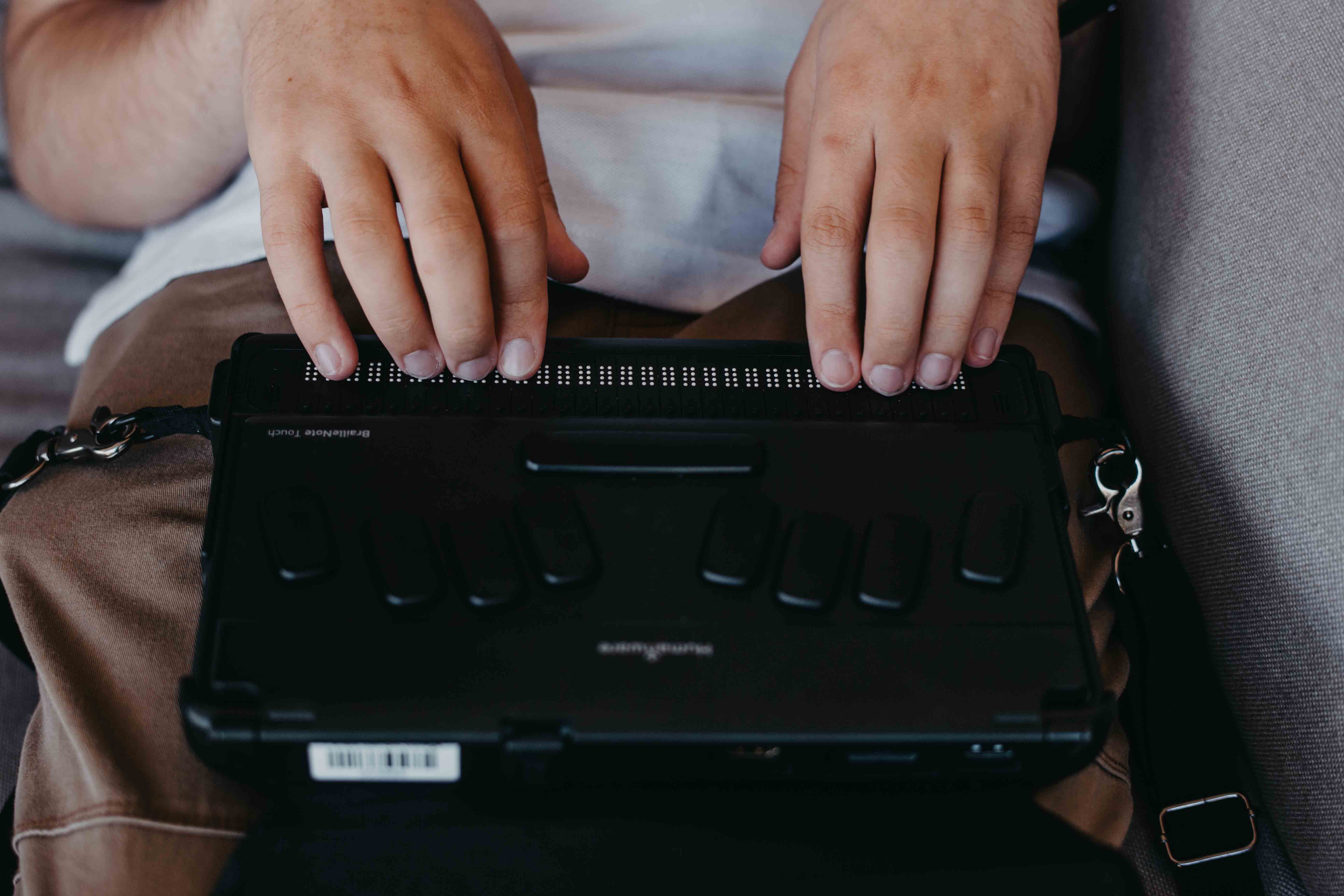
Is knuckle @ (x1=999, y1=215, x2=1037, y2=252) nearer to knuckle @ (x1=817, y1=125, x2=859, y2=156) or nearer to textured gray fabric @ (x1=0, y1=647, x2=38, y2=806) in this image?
knuckle @ (x1=817, y1=125, x2=859, y2=156)

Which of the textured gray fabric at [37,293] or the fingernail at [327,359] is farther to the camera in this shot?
the textured gray fabric at [37,293]

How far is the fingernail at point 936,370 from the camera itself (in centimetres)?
48

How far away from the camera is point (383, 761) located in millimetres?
369

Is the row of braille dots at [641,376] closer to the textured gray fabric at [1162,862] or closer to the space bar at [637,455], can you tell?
the space bar at [637,455]

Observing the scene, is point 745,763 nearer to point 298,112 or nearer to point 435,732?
point 435,732

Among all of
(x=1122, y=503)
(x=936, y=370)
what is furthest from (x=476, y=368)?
(x=1122, y=503)

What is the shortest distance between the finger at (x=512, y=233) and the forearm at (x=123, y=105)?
0.80 ft

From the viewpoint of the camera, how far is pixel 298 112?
433 mm

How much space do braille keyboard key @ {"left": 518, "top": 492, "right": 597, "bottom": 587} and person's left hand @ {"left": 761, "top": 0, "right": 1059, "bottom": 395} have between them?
0.51 feet

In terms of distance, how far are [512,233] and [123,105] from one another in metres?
0.44

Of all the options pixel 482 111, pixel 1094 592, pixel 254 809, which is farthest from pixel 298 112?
pixel 1094 592

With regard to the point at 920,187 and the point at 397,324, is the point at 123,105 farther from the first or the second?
the point at 920,187

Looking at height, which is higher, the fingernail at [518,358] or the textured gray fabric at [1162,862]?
the fingernail at [518,358]

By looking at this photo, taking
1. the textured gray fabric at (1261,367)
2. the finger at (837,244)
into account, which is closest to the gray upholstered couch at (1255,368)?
the textured gray fabric at (1261,367)
